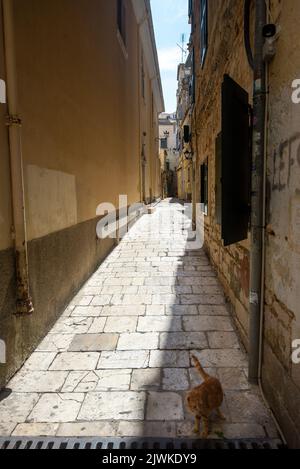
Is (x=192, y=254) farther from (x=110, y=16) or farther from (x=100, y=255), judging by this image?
(x=110, y=16)

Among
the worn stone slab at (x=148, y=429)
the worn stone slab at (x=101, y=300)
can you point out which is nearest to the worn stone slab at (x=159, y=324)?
the worn stone slab at (x=101, y=300)

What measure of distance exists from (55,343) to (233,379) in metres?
1.90

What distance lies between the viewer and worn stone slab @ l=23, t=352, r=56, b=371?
3059 mm

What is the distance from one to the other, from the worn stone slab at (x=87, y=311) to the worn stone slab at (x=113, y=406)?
1714 mm

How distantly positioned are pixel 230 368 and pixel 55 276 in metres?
2.31

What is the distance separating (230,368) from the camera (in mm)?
2979

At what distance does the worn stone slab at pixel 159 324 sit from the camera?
3.80 metres

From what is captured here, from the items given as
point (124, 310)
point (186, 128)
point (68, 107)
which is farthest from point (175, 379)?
point (186, 128)

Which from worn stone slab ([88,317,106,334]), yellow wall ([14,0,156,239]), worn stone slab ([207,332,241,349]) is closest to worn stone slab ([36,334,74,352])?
worn stone slab ([88,317,106,334])

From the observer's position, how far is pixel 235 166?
8.81 feet

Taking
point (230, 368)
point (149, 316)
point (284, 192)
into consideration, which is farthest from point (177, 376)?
point (284, 192)

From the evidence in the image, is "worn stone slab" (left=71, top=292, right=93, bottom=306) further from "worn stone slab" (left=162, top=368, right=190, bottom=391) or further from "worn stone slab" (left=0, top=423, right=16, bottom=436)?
"worn stone slab" (left=0, top=423, right=16, bottom=436)

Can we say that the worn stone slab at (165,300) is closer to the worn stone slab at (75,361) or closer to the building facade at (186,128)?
the worn stone slab at (75,361)

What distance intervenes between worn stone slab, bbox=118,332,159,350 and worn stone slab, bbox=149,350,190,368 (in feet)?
0.48
